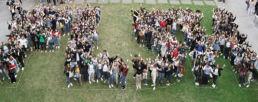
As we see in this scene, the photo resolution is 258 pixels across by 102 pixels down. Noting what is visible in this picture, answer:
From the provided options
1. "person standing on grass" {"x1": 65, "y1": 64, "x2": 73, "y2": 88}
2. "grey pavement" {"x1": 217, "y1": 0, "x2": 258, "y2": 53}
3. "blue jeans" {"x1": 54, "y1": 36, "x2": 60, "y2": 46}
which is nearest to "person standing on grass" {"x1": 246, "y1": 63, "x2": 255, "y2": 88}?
"grey pavement" {"x1": 217, "y1": 0, "x2": 258, "y2": 53}

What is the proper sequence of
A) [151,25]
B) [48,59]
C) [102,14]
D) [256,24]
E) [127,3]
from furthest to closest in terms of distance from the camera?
[127,3] < [102,14] < [256,24] < [151,25] < [48,59]

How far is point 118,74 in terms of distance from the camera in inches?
742

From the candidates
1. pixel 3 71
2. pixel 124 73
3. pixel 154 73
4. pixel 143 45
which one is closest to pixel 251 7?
pixel 143 45

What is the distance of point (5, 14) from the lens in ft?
97.7

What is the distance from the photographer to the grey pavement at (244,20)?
25.6 metres

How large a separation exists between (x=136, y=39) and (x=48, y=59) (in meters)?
7.83

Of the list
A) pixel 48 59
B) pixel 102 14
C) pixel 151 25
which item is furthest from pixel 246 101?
pixel 102 14

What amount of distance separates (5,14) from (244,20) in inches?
986

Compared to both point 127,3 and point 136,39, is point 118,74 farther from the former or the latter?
point 127,3

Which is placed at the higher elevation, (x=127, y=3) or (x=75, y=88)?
(x=127, y=3)

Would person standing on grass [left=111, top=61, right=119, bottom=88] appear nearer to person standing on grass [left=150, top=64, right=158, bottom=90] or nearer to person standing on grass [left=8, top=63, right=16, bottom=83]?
person standing on grass [left=150, top=64, right=158, bottom=90]

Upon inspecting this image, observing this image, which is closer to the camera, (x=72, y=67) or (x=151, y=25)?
(x=72, y=67)

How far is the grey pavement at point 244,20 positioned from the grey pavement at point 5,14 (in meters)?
21.7

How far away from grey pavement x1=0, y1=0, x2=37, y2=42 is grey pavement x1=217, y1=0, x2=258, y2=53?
21.7 meters
